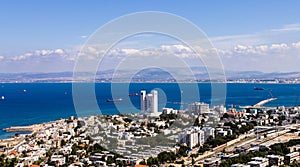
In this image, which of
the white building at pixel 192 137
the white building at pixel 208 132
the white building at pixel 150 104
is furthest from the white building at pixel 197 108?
the white building at pixel 192 137

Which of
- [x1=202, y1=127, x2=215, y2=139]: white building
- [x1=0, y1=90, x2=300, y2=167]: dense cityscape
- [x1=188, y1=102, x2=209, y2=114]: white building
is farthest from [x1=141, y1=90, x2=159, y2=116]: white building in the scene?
[x1=202, y1=127, x2=215, y2=139]: white building

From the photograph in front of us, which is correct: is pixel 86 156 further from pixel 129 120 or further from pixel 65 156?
pixel 129 120

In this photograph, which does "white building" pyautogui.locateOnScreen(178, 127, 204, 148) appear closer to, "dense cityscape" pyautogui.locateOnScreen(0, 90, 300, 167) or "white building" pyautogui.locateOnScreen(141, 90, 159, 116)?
"dense cityscape" pyautogui.locateOnScreen(0, 90, 300, 167)

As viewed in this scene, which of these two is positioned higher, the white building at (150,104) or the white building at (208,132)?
the white building at (150,104)

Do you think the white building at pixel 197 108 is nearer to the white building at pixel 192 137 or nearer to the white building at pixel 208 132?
the white building at pixel 208 132

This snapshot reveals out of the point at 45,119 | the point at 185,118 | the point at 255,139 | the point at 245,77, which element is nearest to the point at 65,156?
the point at 185,118

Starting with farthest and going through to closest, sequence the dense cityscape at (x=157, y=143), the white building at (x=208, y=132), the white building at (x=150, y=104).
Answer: the white building at (x=150, y=104)
the white building at (x=208, y=132)
the dense cityscape at (x=157, y=143)

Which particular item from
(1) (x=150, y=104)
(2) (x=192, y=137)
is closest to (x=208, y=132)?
(2) (x=192, y=137)

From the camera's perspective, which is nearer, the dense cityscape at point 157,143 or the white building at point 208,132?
the dense cityscape at point 157,143

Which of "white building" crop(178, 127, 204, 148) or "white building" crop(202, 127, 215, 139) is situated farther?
"white building" crop(202, 127, 215, 139)
